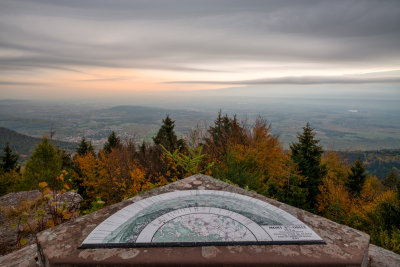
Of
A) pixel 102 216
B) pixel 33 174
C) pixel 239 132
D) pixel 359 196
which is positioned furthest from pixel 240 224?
pixel 359 196

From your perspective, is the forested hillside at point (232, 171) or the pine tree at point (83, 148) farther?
the pine tree at point (83, 148)

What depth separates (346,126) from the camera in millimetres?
127688

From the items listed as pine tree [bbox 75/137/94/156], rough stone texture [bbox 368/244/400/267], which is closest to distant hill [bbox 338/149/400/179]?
pine tree [bbox 75/137/94/156]

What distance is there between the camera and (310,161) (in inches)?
854

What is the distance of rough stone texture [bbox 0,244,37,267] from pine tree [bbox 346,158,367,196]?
26.3 meters

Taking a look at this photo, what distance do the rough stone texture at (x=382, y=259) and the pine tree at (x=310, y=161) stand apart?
18569 mm

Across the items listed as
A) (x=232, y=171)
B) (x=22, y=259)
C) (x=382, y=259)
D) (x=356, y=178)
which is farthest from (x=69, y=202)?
(x=356, y=178)

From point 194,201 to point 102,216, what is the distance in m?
1.41

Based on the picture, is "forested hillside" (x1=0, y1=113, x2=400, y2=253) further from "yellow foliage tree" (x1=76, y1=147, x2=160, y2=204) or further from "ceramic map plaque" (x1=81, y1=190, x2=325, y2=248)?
"ceramic map plaque" (x1=81, y1=190, x2=325, y2=248)

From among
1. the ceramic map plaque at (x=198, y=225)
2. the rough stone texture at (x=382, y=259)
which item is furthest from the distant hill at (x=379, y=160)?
the ceramic map plaque at (x=198, y=225)

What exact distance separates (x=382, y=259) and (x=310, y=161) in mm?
20635

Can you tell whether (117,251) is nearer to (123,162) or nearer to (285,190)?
(123,162)

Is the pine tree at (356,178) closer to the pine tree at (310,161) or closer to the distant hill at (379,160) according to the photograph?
the pine tree at (310,161)

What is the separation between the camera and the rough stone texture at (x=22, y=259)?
3.03 m
